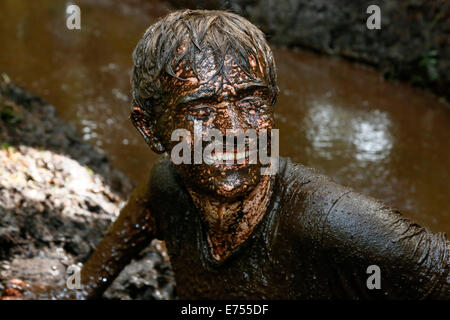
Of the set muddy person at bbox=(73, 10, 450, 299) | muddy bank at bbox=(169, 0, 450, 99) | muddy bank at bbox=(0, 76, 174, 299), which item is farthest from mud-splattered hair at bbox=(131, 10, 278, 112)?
muddy bank at bbox=(169, 0, 450, 99)

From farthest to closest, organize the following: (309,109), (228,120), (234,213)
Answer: (309,109) < (234,213) < (228,120)

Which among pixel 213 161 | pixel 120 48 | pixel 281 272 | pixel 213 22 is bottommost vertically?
pixel 281 272

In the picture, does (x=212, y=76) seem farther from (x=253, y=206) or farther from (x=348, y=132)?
(x=348, y=132)

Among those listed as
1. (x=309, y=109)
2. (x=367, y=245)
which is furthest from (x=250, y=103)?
(x=309, y=109)

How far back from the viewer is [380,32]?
5.46 metres

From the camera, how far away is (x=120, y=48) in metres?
5.84

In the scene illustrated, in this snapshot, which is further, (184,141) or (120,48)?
(120,48)

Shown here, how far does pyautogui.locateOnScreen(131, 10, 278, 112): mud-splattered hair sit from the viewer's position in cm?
161

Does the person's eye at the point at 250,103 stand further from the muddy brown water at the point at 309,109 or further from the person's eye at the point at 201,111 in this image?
the muddy brown water at the point at 309,109

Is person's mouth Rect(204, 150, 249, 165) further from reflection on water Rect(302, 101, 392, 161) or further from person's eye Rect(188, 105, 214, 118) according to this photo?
reflection on water Rect(302, 101, 392, 161)

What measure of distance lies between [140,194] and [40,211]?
Answer: 921 mm

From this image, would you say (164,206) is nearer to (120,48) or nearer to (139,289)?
(139,289)

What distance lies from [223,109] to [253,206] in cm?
41
